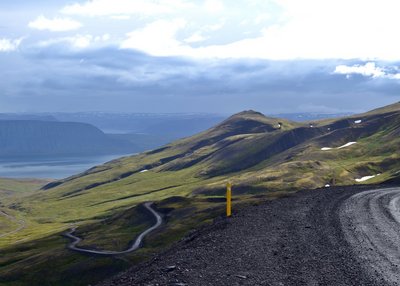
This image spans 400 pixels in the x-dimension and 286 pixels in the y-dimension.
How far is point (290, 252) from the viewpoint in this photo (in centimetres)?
2044

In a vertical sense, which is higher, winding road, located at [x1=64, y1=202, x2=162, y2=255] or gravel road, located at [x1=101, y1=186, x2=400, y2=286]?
gravel road, located at [x1=101, y1=186, x2=400, y2=286]

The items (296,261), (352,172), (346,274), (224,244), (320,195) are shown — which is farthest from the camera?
(352,172)

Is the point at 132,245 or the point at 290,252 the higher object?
the point at 290,252

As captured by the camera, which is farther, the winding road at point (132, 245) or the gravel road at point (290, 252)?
the winding road at point (132, 245)

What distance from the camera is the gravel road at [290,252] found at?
16984 millimetres

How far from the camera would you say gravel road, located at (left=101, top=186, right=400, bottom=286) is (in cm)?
1698

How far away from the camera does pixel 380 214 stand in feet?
99.7

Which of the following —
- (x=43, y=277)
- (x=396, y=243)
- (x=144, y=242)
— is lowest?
(x=43, y=277)

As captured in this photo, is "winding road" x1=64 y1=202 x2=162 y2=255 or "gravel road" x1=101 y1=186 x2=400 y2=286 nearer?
"gravel road" x1=101 y1=186 x2=400 y2=286

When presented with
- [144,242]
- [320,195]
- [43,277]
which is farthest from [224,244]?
[43,277]

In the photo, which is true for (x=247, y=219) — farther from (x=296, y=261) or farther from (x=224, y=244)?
(x=296, y=261)

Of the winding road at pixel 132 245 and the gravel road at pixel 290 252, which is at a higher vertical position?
the gravel road at pixel 290 252

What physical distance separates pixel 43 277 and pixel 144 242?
74.8ft

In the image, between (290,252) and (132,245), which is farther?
(132,245)
